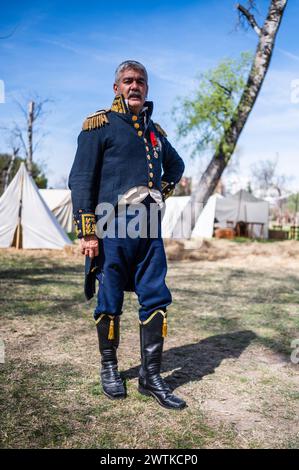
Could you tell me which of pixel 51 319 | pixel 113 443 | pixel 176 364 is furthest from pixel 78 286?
pixel 113 443

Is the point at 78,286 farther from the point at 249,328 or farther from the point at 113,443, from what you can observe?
the point at 113,443

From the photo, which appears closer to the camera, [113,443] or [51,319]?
[113,443]

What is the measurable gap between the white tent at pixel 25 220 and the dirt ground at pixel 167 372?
205 inches

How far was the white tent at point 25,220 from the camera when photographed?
11000mm

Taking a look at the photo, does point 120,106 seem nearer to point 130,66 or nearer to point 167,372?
point 130,66

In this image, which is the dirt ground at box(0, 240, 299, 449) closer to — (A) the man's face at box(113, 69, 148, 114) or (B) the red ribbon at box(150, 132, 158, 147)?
(B) the red ribbon at box(150, 132, 158, 147)

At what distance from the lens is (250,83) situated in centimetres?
1059

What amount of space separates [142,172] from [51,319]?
2.17 m

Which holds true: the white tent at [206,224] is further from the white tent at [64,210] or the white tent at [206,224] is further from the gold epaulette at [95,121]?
the gold epaulette at [95,121]

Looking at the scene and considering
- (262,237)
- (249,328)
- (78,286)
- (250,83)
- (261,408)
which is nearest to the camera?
(261,408)

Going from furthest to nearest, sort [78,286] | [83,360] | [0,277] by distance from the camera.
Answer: [0,277], [78,286], [83,360]

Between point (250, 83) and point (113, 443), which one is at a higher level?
point (250, 83)

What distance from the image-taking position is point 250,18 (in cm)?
1069

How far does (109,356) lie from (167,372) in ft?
1.72
